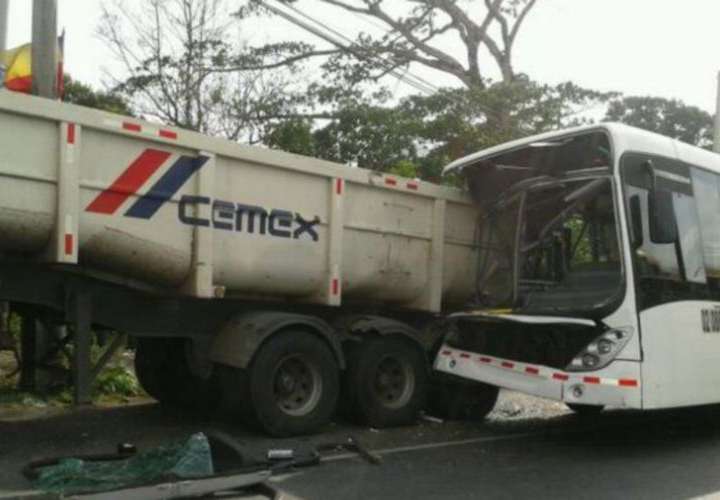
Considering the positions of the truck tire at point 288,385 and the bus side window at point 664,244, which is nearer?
the bus side window at point 664,244

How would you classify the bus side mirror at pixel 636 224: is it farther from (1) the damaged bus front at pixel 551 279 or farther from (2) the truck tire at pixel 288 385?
(2) the truck tire at pixel 288 385

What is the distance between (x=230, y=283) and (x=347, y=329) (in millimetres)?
1313

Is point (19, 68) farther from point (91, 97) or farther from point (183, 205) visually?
point (91, 97)

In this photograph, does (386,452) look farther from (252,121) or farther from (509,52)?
(509,52)

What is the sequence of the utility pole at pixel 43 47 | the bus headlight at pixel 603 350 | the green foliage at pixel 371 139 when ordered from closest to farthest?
the bus headlight at pixel 603 350 < the utility pole at pixel 43 47 < the green foliage at pixel 371 139

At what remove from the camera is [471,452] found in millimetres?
7102

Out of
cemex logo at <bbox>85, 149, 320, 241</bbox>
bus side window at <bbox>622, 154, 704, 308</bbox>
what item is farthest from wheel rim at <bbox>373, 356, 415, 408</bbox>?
bus side window at <bbox>622, 154, 704, 308</bbox>

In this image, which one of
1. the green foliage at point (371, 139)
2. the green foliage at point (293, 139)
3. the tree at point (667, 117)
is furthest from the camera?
→ the tree at point (667, 117)

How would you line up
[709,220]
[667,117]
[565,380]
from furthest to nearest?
[667,117] < [709,220] < [565,380]

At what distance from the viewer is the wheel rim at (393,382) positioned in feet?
26.2

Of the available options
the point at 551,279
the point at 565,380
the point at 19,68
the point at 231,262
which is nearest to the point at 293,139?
the point at 19,68

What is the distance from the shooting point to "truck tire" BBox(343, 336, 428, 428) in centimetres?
780

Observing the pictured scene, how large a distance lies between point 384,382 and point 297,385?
3.32 ft

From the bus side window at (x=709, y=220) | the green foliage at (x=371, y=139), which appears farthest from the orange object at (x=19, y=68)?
the green foliage at (x=371, y=139)
